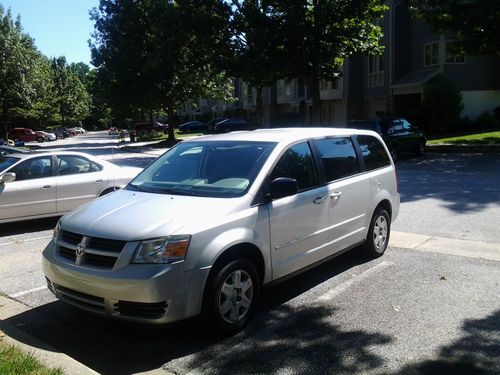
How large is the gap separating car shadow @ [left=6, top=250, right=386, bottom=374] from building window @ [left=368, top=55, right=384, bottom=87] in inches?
1332

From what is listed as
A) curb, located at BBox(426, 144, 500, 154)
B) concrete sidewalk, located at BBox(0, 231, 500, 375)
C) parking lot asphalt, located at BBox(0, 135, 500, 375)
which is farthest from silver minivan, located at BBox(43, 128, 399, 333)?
curb, located at BBox(426, 144, 500, 154)

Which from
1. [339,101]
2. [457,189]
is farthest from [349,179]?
[339,101]

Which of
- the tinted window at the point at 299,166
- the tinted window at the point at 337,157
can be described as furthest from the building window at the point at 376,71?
the tinted window at the point at 299,166

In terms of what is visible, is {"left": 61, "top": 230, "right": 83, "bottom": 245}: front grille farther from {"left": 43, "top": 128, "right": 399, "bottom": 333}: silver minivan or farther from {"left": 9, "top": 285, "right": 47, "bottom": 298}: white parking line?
{"left": 9, "top": 285, "right": 47, "bottom": 298}: white parking line

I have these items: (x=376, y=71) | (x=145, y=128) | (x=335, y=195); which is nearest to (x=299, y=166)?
(x=335, y=195)

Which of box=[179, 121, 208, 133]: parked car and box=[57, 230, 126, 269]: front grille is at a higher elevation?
box=[179, 121, 208, 133]: parked car

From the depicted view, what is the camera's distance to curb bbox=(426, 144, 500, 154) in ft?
67.1

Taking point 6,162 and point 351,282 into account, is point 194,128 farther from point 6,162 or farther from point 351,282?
point 351,282

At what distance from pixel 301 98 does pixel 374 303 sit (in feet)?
148

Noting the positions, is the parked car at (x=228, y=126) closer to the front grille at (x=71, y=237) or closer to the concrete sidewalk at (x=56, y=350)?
the concrete sidewalk at (x=56, y=350)

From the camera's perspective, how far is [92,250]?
431 centimetres

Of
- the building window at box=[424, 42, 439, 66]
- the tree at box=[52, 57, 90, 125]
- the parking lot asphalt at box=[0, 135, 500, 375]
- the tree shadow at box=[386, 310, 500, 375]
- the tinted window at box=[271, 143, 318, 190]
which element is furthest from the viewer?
the tree at box=[52, 57, 90, 125]

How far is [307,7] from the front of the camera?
80.3ft

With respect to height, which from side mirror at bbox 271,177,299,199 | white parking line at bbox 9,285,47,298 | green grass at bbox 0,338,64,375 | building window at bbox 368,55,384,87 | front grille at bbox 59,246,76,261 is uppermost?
building window at bbox 368,55,384,87
